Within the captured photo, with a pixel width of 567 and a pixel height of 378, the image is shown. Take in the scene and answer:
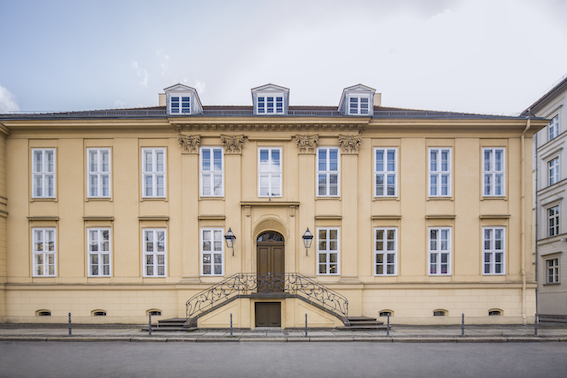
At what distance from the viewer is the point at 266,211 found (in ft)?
57.6

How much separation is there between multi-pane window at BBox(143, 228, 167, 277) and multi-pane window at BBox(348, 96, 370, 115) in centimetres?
1160

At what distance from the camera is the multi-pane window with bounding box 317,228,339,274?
57.2 feet

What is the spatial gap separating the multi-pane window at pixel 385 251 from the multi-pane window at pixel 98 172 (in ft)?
45.8

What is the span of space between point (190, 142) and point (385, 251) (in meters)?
11.2

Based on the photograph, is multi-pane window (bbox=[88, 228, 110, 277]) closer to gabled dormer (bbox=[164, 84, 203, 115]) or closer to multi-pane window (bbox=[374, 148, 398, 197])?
gabled dormer (bbox=[164, 84, 203, 115])

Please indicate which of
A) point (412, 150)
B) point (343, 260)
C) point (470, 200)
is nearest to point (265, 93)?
point (412, 150)

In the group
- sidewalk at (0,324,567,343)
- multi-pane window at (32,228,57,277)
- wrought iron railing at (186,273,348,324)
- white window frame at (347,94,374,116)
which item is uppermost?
white window frame at (347,94,374,116)

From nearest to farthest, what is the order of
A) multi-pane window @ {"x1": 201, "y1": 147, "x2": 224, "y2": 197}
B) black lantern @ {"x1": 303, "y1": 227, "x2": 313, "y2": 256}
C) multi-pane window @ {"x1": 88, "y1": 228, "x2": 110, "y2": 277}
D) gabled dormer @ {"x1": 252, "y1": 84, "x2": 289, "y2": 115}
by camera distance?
black lantern @ {"x1": 303, "y1": 227, "x2": 313, "y2": 256}
multi-pane window @ {"x1": 88, "y1": 228, "x2": 110, "y2": 277}
multi-pane window @ {"x1": 201, "y1": 147, "x2": 224, "y2": 197}
gabled dormer @ {"x1": 252, "y1": 84, "x2": 289, "y2": 115}

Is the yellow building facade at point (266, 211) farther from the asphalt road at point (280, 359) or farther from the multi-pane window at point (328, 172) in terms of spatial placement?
the asphalt road at point (280, 359)

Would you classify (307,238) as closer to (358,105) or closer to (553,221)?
(358,105)

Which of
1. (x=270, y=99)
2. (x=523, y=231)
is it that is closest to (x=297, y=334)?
(x=270, y=99)

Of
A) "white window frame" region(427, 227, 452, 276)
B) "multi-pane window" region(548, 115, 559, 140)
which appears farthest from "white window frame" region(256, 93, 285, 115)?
"multi-pane window" region(548, 115, 559, 140)

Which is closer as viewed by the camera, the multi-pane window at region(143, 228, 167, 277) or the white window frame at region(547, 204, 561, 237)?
the multi-pane window at region(143, 228, 167, 277)

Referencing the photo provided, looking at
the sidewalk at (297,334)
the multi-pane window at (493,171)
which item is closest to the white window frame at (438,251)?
the sidewalk at (297,334)
